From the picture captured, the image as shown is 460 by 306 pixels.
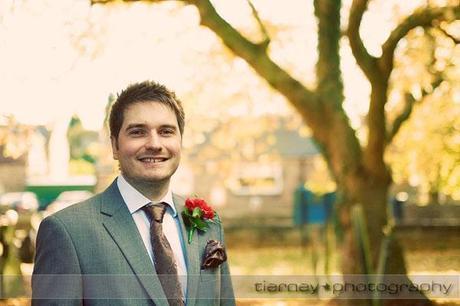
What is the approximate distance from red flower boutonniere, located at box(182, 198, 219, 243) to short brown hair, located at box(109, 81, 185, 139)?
38 centimetres

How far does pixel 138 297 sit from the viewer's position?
239 centimetres

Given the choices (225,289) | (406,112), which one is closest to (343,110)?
(406,112)

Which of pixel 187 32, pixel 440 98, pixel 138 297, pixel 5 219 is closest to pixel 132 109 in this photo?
pixel 138 297

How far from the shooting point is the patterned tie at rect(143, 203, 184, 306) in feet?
8.04

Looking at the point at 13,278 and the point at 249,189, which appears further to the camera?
the point at 249,189

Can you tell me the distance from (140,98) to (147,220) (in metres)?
0.43

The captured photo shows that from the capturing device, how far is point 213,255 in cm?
258

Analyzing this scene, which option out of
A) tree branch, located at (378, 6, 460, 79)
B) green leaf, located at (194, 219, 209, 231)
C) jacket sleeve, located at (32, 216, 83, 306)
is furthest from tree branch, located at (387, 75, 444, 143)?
jacket sleeve, located at (32, 216, 83, 306)

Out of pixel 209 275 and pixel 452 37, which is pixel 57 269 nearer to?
pixel 209 275

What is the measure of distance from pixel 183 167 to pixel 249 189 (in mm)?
2694

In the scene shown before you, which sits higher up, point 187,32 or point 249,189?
point 187,32

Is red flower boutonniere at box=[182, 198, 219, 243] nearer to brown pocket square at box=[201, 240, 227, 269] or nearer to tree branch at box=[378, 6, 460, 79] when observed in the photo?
brown pocket square at box=[201, 240, 227, 269]

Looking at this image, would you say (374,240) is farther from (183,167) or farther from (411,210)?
(183,167)

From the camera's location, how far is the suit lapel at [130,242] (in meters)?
2.40
